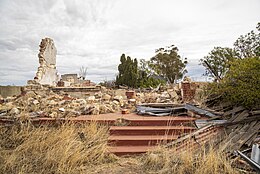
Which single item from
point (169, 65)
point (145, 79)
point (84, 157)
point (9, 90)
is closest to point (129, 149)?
point (84, 157)

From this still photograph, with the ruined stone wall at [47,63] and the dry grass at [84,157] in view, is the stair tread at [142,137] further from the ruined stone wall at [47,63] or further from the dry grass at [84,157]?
the ruined stone wall at [47,63]

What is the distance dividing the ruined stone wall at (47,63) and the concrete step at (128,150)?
9132mm

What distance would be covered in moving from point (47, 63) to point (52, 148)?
10.4 metres

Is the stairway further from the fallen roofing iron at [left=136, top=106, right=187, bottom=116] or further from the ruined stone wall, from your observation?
the ruined stone wall

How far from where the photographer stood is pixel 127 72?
2078 centimetres

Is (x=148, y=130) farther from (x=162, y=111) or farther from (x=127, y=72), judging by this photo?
(x=127, y=72)

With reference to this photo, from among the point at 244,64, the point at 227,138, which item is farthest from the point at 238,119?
the point at 244,64

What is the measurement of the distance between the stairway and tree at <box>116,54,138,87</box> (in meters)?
15.7

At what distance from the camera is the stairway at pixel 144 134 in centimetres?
388

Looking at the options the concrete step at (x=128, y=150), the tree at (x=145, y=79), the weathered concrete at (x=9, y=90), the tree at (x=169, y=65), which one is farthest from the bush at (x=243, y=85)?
the tree at (x=169, y=65)

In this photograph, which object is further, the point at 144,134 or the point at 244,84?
the point at 244,84

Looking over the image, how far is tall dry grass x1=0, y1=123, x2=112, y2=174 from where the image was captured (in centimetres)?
306

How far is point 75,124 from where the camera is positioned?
4.48 metres

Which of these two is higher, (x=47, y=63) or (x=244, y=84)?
(x=47, y=63)
